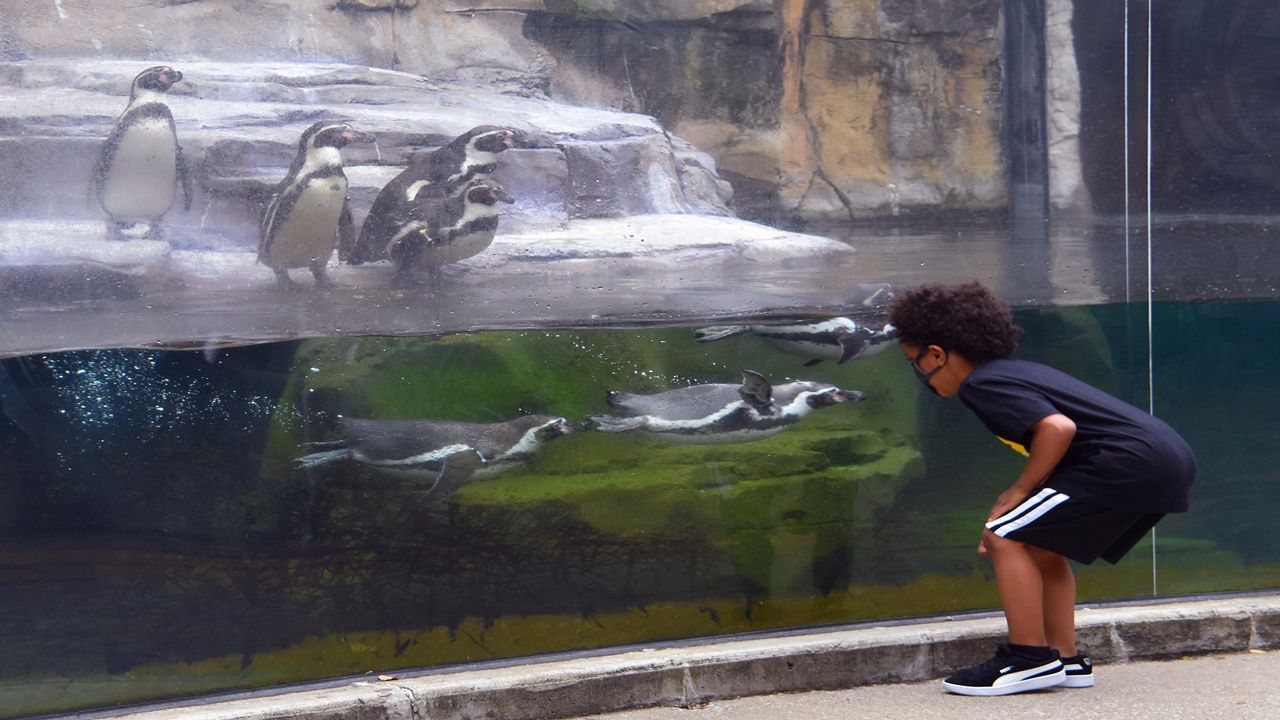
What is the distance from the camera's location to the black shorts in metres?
3.83

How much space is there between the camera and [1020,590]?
3.91m

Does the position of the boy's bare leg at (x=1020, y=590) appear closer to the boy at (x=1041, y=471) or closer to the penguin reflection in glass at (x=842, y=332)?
the boy at (x=1041, y=471)

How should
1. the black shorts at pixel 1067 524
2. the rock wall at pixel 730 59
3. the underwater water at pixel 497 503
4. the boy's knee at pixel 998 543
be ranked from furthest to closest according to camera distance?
the rock wall at pixel 730 59
the underwater water at pixel 497 503
the boy's knee at pixel 998 543
the black shorts at pixel 1067 524

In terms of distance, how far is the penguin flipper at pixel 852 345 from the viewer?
504cm

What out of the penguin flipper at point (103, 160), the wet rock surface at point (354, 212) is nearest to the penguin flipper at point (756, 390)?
the wet rock surface at point (354, 212)

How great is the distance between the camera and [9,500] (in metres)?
4.00

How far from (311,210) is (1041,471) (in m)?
2.61

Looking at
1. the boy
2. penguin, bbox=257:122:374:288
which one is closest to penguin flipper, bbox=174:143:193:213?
penguin, bbox=257:122:374:288

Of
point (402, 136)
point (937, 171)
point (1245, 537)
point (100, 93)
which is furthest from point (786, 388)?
point (100, 93)

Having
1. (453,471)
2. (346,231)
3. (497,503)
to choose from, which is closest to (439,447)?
(453,471)

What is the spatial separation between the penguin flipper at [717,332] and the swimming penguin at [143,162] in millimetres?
1925

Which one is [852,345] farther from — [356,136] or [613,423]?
[356,136]

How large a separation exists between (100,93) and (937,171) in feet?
10.8

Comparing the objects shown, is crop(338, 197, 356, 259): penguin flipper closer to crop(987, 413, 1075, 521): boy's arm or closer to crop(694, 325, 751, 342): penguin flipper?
crop(694, 325, 751, 342): penguin flipper
